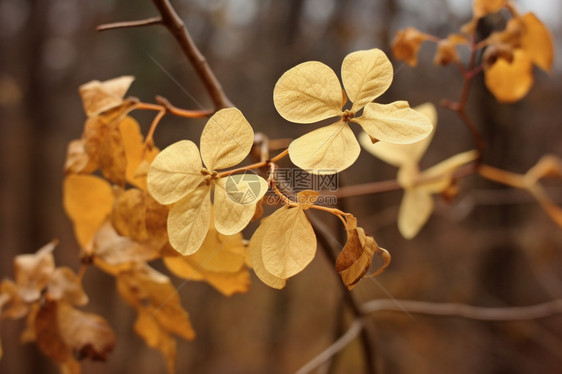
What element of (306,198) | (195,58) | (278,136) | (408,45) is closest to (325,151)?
(306,198)

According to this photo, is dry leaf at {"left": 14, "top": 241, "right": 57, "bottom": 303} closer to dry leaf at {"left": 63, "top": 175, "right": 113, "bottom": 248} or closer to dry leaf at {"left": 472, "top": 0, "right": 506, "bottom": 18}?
dry leaf at {"left": 63, "top": 175, "right": 113, "bottom": 248}

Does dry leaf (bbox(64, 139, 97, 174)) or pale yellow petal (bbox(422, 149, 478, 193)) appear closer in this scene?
dry leaf (bbox(64, 139, 97, 174))

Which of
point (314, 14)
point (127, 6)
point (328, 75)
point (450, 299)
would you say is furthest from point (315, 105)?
point (450, 299)

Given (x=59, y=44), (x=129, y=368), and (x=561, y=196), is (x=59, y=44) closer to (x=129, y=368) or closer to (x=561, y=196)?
(x=129, y=368)

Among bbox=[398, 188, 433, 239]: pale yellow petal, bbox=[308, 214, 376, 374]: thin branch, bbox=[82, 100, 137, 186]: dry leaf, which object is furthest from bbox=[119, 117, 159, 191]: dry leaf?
bbox=[398, 188, 433, 239]: pale yellow petal

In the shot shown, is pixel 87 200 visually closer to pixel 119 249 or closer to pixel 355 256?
pixel 119 249

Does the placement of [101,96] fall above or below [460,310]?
above

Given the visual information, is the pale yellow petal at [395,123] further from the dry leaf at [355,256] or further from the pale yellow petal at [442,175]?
the pale yellow petal at [442,175]
